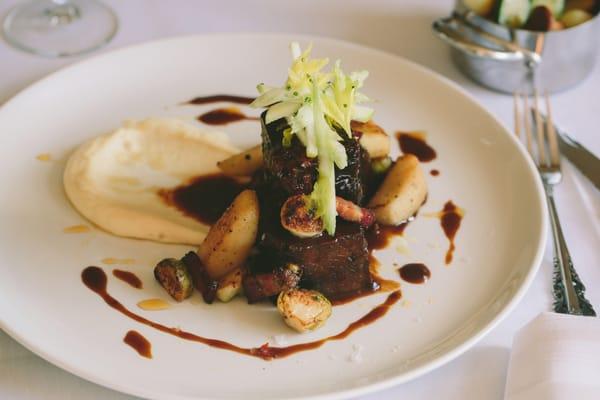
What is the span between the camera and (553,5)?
11.6 feet

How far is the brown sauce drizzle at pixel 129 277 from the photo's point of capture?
2592 mm

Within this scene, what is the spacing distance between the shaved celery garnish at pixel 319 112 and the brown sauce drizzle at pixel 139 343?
646 mm

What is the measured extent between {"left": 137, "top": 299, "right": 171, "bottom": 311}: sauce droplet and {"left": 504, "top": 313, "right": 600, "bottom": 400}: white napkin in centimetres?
106

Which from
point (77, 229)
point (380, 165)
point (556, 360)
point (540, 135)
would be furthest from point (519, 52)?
point (77, 229)

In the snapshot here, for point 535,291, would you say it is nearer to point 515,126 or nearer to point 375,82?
point 515,126

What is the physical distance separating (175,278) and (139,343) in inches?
9.6

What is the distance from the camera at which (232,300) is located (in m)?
2.54

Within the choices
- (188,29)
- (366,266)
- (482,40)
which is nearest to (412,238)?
(366,266)

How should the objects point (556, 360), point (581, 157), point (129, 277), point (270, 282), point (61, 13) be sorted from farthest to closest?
point (61, 13)
point (581, 157)
point (129, 277)
point (270, 282)
point (556, 360)

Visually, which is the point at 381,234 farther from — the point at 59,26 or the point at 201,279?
the point at 59,26

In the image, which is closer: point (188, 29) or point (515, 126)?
point (515, 126)

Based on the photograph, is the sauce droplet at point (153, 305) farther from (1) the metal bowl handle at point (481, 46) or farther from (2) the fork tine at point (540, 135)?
(1) the metal bowl handle at point (481, 46)

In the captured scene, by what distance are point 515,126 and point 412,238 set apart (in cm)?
90

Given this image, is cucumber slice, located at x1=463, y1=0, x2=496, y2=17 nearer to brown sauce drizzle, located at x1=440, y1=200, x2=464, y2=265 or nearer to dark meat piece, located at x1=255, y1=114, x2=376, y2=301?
brown sauce drizzle, located at x1=440, y1=200, x2=464, y2=265
